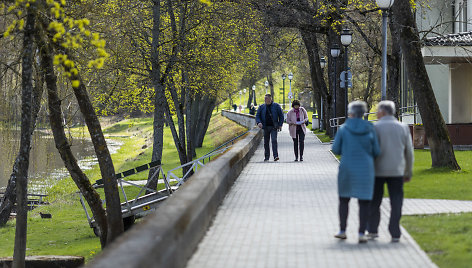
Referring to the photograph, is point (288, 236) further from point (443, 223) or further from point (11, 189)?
point (11, 189)

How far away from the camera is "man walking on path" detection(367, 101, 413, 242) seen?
941 centimetres

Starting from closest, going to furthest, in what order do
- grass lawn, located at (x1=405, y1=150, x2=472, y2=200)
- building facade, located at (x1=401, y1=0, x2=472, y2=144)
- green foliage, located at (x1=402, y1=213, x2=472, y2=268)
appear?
green foliage, located at (x1=402, y1=213, x2=472, y2=268) → grass lawn, located at (x1=405, y1=150, x2=472, y2=200) → building facade, located at (x1=401, y1=0, x2=472, y2=144)

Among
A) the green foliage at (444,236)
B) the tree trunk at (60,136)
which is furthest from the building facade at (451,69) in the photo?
the green foliage at (444,236)

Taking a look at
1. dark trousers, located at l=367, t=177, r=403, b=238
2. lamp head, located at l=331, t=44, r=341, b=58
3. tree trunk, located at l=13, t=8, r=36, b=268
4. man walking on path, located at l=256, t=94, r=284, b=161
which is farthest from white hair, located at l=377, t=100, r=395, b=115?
lamp head, located at l=331, t=44, r=341, b=58

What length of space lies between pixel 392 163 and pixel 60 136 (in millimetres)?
10446

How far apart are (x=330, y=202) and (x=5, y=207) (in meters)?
16.9

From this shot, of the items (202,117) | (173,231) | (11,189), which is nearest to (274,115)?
(11,189)

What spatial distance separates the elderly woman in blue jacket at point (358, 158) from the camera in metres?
9.21

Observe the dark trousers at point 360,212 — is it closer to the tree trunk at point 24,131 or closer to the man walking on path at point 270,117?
the tree trunk at point 24,131

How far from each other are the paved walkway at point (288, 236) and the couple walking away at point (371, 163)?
1.06 ft

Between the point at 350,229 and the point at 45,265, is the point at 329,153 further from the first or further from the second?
the point at 350,229

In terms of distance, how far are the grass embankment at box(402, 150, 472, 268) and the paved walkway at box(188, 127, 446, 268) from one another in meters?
0.24

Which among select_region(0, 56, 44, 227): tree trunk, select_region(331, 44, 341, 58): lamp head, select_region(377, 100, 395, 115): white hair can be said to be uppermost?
select_region(331, 44, 341, 58): lamp head

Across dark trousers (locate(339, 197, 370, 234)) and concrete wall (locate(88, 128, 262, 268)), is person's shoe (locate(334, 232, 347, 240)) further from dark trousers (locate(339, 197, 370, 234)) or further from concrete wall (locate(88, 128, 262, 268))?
concrete wall (locate(88, 128, 262, 268))
